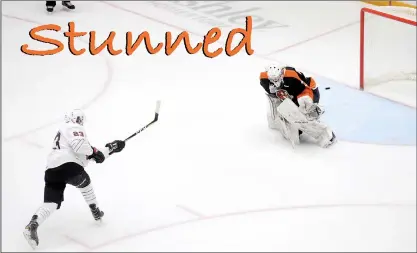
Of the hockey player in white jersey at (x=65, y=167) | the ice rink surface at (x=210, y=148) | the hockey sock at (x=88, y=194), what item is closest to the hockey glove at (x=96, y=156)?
the hockey player in white jersey at (x=65, y=167)

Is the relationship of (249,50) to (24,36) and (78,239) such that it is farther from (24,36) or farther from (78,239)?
(78,239)

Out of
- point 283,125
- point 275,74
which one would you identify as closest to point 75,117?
point 275,74

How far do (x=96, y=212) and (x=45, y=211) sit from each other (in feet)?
1.08

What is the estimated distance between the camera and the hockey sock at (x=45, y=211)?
530 cm

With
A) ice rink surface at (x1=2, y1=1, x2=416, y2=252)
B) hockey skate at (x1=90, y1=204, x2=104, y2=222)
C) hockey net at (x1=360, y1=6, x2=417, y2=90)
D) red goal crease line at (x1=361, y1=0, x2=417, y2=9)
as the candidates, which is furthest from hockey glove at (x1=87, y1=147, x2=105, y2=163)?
red goal crease line at (x1=361, y1=0, x2=417, y2=9)

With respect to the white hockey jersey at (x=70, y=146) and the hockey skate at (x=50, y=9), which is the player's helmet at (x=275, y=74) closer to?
the white hockey jersey at (x=70, y=146)

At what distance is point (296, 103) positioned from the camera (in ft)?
21.0

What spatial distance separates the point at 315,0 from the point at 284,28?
1.03 meters

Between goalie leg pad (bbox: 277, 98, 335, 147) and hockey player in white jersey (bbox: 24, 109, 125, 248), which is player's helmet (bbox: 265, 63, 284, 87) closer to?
goalie leg pad (bbox: 277, 98, 335, 147)

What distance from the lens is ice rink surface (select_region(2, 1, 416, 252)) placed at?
5.50 meters

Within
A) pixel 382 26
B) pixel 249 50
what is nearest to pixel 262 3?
pixel 249 50

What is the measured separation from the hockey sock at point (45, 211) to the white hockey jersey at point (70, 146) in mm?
224

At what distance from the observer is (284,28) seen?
906cm

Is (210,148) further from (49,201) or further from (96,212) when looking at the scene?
(49,201)
